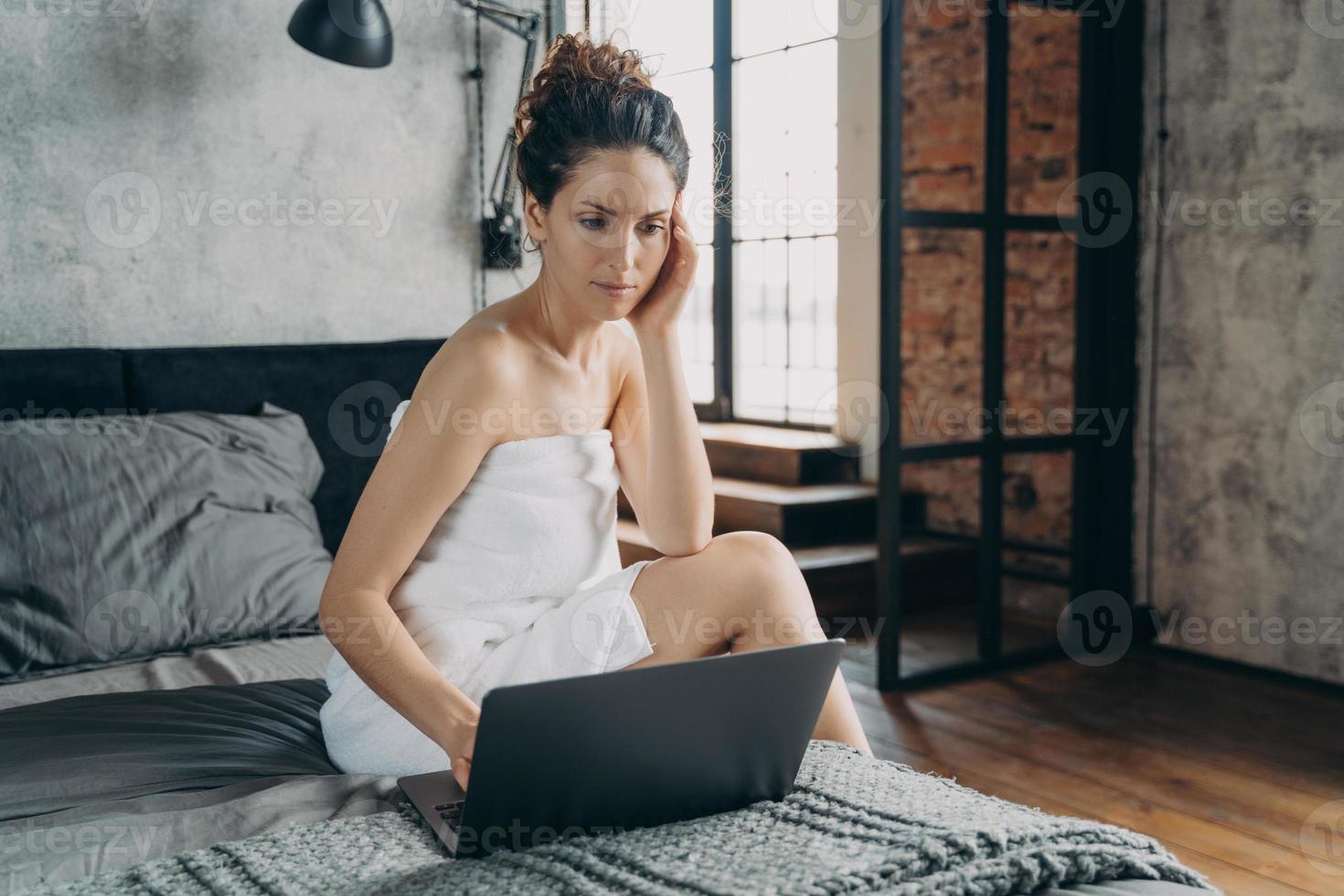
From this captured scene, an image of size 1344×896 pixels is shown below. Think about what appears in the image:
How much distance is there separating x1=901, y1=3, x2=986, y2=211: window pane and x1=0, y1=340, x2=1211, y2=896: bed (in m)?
3.02

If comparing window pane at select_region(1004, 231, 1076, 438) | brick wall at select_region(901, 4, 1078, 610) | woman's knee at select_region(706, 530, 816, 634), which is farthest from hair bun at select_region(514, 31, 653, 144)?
window pane at select_region(1004, 231, 1076, 438)

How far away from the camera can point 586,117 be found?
1562mm

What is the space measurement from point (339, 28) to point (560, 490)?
1.38m

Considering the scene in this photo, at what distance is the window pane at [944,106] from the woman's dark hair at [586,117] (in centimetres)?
306

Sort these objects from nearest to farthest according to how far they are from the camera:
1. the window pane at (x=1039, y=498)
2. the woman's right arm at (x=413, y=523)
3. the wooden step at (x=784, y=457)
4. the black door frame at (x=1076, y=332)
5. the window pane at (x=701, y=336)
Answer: the woman's right arm at (x=413, y=523) → the black door frame at (x=1076, y=332) → the window pane at (x=1039, y=498) → the wooden step at (x=784, y=457) → the window pane at (x=701, y=336)

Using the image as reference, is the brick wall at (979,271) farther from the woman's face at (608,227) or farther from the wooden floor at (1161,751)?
the woman's face at (608,227)

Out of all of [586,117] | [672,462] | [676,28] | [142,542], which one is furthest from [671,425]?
[676,28]

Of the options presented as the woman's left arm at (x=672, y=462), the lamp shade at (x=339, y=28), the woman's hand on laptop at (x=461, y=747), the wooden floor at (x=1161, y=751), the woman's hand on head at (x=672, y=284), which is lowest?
the wooden floor at (x=1161, y=751)

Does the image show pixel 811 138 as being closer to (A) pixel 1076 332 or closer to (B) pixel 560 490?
(A) pixel 1076 332

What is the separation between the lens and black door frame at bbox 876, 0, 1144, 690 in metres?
3.35

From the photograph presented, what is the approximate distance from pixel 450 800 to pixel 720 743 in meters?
0.30

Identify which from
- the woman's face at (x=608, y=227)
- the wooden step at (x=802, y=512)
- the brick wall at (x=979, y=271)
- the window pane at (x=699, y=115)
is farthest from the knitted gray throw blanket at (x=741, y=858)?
the window pane at (x=699, y=115)

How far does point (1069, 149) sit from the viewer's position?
416 cm

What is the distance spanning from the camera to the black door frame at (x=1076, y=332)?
11.0ft
